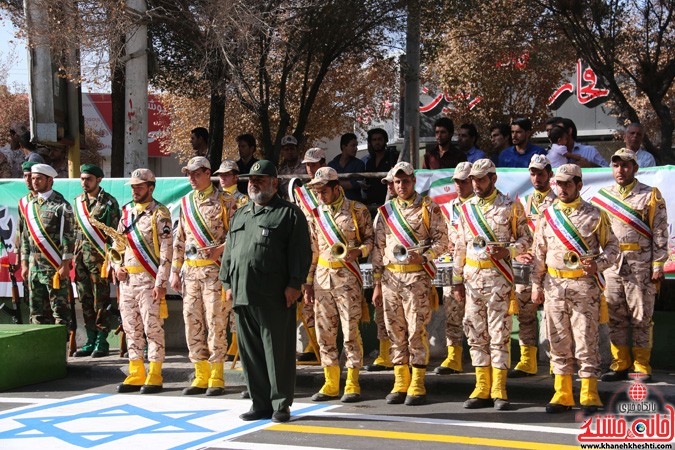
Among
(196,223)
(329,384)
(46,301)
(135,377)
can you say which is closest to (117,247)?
(196,223)

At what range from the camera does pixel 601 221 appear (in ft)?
28.1

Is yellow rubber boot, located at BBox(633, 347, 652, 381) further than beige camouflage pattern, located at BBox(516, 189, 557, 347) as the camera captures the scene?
No

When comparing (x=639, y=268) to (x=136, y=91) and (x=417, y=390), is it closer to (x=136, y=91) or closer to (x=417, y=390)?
(x=417, y=390)

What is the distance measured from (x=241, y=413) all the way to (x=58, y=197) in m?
4.48

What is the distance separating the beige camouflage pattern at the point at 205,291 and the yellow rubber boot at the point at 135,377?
644 millimetres

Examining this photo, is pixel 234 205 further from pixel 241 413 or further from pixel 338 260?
pixel 241 413

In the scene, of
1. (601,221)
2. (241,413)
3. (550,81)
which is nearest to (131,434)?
(241,413)

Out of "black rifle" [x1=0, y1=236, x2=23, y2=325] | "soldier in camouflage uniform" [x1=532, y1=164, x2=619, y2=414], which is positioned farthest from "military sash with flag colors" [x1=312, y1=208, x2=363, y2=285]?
"black rifle" [x1=0, y1=236, x2=23, y2=325]

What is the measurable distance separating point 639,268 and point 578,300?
1272 millimetres

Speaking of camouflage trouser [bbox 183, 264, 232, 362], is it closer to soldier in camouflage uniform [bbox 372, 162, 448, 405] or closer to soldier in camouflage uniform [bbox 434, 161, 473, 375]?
soldier in camouflage uniform [bbox 372, 162, 448, 405]

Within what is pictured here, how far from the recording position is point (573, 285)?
27.8ft

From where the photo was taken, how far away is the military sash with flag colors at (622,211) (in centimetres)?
944

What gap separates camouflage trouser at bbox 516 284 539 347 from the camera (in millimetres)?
9984

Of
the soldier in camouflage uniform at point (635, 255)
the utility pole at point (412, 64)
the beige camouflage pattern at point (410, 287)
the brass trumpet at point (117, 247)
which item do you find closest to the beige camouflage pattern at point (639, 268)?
the soldier in camouflage uniform at point (635, 255)
